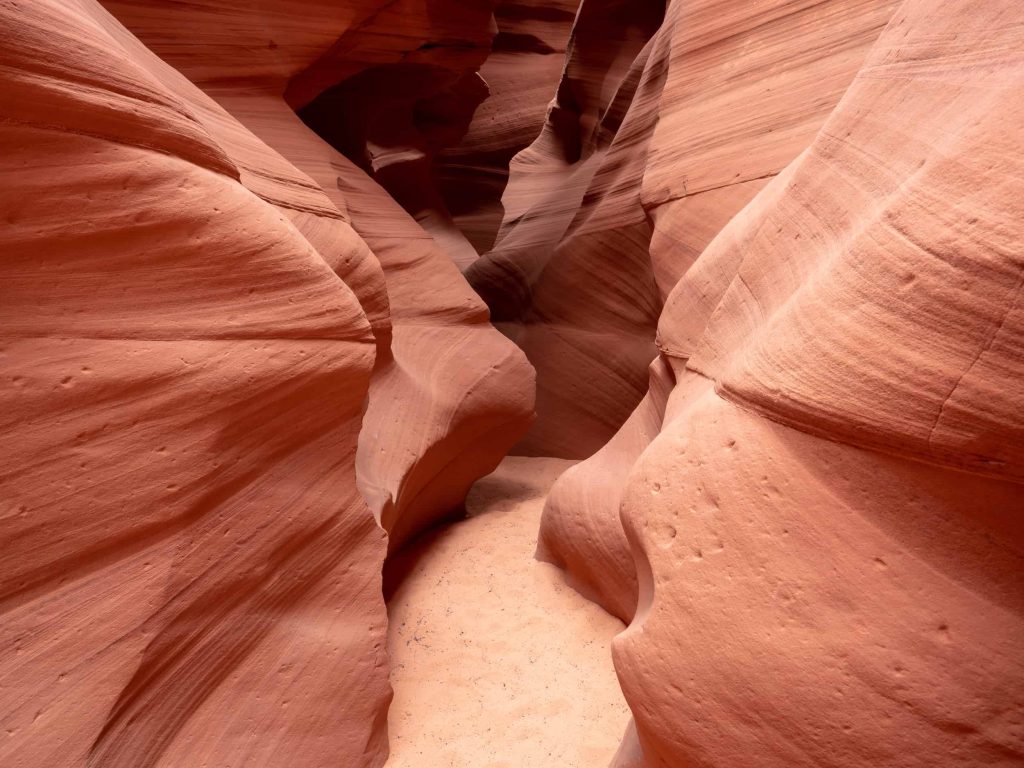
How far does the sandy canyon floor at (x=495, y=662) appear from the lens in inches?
101

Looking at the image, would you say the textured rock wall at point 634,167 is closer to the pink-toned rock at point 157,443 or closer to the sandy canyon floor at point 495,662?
the sandy canyon floor at point 495,662

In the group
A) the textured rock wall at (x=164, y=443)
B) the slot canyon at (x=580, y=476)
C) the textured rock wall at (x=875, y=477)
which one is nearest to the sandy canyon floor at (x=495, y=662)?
the slot canyon at (x=580, y=476)

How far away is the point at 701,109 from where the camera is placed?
155 inches

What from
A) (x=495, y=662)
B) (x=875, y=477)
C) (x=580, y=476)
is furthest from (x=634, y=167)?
(x=875, y=477)

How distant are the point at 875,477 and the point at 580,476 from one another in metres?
2.24

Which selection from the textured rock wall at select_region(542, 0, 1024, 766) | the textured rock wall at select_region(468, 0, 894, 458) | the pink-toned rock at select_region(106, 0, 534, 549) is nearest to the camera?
the textured rock wall at select_region(542, 0, 1024, 766)

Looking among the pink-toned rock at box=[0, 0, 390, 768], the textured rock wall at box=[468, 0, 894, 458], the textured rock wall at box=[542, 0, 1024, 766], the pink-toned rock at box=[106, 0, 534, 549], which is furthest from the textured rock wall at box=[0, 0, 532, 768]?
the textured rock wall at box=[468, 0, 894, 458]

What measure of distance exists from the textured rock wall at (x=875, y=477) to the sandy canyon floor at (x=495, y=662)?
2.72 ft

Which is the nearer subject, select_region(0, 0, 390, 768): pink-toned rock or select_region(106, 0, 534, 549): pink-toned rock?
select_region(0, 0, 390, 768): pink-toned rock

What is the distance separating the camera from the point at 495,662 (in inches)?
121

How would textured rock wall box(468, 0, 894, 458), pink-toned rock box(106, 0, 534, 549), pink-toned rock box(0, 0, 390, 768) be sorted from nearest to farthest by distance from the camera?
pink-toned rock box(0, 0, 390, 768) < textured rock wall box(468, 0, 894, 458) < pink-toned rock box(106, 0, 534, 549)

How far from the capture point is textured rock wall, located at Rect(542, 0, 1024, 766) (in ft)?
4.68

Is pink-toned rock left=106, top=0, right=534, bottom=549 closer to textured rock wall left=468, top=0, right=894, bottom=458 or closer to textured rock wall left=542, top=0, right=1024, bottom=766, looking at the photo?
textured rock wall left=468, top=0, right=894, bottom=458

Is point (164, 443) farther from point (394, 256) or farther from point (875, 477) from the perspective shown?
point (394, 256)
